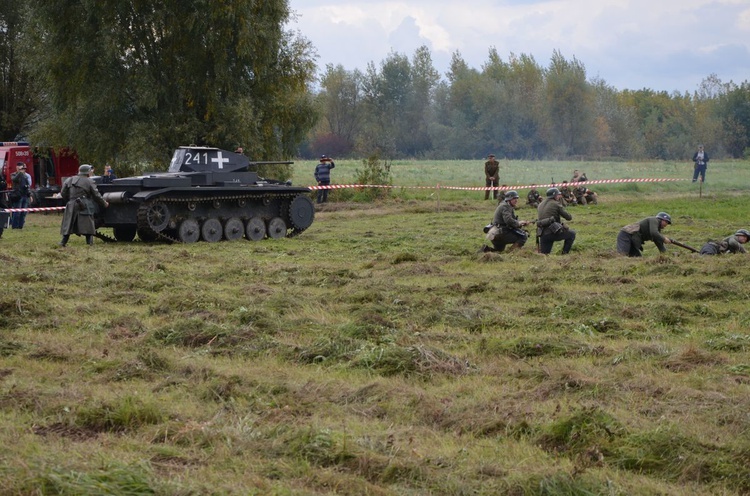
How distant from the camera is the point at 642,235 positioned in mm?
17375

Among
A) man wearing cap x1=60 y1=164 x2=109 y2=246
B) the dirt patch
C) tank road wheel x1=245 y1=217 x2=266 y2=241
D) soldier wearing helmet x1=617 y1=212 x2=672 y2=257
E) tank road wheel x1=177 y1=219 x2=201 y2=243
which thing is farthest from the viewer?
tank road wheel x1=245 y1=217 x2=266 y2=241

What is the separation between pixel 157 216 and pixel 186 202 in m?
0.88

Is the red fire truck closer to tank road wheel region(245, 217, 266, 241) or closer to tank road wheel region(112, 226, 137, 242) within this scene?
tank road wheel region(112, 226, 137, 242)

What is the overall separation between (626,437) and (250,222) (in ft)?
55.0

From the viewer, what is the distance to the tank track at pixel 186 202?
20.7 meters

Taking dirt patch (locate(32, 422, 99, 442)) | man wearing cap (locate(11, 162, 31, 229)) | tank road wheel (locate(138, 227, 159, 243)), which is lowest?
dirt patch (locate(32, 422, 99, 442))

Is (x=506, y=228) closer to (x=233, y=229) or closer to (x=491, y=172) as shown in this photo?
(x=233, y=229)

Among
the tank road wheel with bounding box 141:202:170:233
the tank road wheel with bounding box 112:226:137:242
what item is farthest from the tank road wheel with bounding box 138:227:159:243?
the tank road wheel with bounding box 112:226:137:242

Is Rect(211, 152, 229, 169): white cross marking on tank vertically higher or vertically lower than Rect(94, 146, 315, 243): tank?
higher

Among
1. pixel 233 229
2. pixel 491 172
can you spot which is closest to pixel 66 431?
pixel 233 229

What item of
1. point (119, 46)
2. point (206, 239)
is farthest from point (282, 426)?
point (119, 46)

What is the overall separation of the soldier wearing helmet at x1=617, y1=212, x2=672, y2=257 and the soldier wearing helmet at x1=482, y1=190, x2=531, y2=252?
1.93 metres

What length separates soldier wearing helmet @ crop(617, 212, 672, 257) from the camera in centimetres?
1717

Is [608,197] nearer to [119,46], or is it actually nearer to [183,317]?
[119,46]
